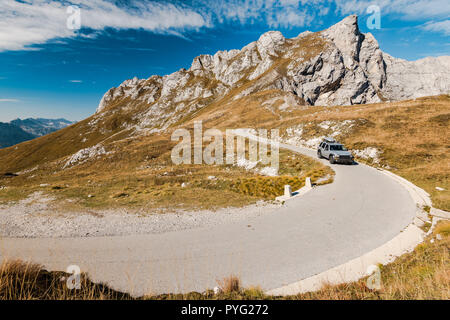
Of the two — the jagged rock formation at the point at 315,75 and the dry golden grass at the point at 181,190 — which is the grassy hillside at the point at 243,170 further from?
the jagged rock formation at the point at 315,75

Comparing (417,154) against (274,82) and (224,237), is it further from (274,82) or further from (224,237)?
(274,82)

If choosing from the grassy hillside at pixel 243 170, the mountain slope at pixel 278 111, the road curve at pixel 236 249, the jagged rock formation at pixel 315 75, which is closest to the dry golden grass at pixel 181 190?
the grassy hillside at pixel 243 170

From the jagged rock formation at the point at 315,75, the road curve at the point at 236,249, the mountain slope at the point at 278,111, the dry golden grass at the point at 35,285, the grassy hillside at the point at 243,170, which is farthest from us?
the jagged rock formation at the point at 315,75

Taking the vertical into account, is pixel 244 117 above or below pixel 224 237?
above

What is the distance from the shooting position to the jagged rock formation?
12556cm

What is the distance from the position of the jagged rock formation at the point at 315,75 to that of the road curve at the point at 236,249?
10928cm

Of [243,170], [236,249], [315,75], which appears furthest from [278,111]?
[315,75]

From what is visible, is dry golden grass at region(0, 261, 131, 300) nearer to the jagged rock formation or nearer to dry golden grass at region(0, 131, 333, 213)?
dry golden grass at region(0, 131, 333, 213)

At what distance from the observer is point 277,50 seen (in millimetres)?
154625

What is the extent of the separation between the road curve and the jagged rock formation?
109m

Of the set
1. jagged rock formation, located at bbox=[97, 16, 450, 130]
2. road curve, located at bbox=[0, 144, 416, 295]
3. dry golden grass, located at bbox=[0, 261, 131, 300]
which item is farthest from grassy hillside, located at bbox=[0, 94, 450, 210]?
jagged rock formation, located at bbox=[97, 16, 450, 130]

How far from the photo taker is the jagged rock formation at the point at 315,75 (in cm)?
12556

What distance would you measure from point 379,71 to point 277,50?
93630 mm
